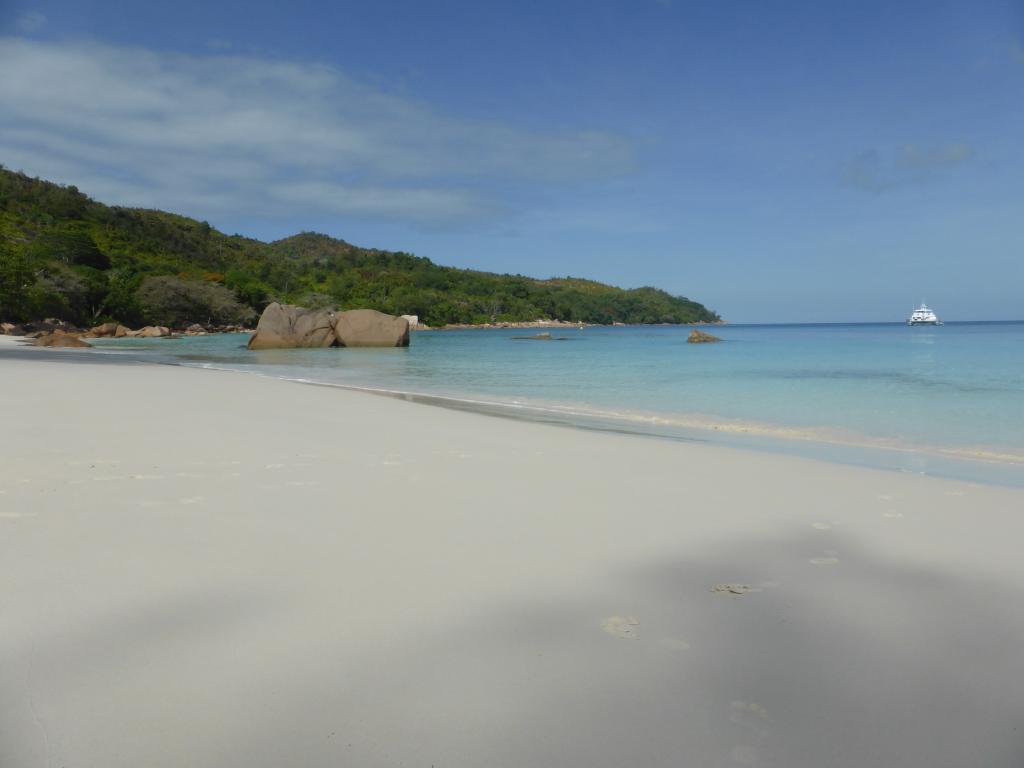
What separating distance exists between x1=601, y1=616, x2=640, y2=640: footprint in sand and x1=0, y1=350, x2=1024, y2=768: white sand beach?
1 centimetres

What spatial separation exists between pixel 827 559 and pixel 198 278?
69962mm

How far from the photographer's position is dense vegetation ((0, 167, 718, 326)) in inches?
1716

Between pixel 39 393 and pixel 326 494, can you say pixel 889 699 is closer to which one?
pixel 326 494

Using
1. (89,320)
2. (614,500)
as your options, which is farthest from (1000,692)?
(89,320)

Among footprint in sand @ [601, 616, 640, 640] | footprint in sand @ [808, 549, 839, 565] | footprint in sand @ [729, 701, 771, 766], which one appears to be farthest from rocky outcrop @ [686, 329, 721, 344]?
footprint in sand @ [729, 701, 771, 766]

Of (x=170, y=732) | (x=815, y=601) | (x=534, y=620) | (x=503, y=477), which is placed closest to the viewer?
(x=170, y=732)

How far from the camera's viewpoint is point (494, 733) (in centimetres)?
153

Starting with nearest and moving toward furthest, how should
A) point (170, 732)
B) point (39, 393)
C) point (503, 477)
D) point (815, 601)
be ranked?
1. point (170, 732)
2. point (815, 601)
3. point (503, 477)
4. point (39, 393)

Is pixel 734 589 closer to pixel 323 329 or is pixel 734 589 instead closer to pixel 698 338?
pixel 323 329

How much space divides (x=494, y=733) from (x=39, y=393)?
9.07 m

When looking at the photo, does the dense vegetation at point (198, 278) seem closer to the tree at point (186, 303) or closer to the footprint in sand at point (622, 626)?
the tree at point (186, 303)

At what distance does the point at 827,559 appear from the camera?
2.84m

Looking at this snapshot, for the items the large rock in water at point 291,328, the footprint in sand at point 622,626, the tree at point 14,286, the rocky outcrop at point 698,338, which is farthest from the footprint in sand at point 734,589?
the tree at point 14,286

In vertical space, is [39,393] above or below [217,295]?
below
